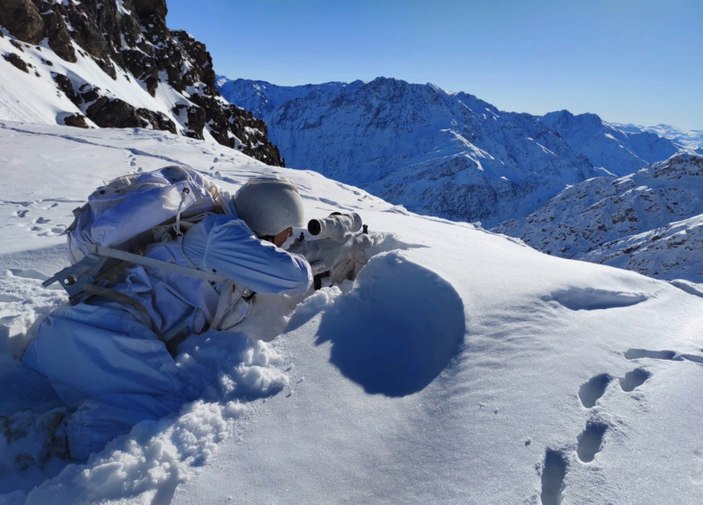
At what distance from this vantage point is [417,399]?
258 centimetres

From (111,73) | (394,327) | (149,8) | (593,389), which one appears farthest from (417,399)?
(149,8)

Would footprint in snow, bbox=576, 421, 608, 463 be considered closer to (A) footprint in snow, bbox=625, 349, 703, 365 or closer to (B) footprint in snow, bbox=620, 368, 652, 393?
(B) footprint in snow, bbox=620, 368, 652, 393

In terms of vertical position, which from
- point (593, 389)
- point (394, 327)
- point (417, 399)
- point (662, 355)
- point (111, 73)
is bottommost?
point (417, 399)

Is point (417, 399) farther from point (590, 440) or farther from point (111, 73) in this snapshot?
point (111, 73)

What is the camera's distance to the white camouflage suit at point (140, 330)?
240cm

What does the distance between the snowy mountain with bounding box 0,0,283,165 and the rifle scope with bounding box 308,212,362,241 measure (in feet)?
72.0

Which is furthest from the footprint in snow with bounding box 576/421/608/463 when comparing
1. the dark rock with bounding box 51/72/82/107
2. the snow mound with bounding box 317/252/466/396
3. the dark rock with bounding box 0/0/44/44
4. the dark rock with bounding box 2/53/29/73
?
the dark rock with bounding box 0/0/44/44

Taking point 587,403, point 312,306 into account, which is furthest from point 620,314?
point 312,306

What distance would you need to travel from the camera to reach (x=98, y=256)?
9.32 feet

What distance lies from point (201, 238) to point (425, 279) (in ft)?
5.76

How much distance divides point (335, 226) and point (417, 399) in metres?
1.87

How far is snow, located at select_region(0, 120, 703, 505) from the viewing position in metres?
1.97

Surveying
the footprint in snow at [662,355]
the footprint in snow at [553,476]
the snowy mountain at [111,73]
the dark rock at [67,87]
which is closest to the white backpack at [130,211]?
the footprint in snow at [553,476]

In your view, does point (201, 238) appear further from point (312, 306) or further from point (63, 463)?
point (63, 463)
